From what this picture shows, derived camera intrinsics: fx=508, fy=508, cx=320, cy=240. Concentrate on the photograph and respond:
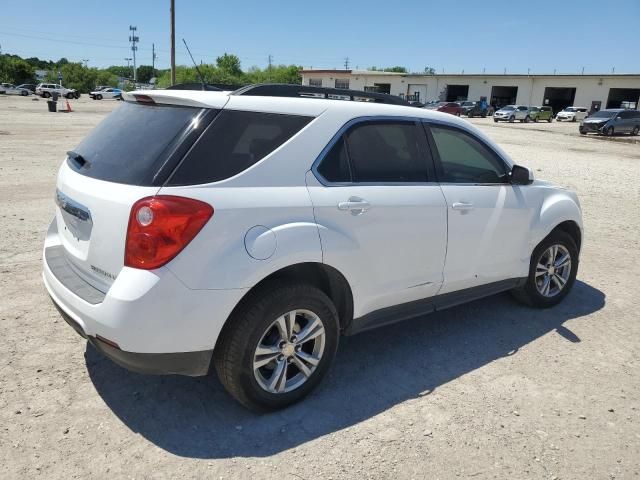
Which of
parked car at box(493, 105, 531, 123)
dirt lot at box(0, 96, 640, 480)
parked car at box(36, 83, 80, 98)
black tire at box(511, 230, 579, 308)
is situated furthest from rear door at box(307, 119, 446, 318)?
parked car at box(36, 83, 80, 98)

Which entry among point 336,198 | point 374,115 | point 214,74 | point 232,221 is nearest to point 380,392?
point 336,198

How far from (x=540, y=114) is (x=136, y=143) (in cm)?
5703

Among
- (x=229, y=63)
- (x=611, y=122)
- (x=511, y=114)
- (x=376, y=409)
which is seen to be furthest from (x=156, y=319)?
(x=229, y=63)

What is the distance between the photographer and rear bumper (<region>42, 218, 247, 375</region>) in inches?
96.7

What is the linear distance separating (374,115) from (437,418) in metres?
1.97

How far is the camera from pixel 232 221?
8.51ft

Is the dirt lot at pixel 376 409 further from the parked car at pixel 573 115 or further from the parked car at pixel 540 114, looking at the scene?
the parked car at pixel 573 115


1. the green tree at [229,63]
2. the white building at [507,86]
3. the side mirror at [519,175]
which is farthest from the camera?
the green tree at [229,63]

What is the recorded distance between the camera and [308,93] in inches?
130

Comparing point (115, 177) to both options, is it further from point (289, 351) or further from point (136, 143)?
point (289, 351)

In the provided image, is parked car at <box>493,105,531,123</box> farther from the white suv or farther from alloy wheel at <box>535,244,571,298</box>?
the white suv

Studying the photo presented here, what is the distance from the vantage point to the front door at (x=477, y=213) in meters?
3.73

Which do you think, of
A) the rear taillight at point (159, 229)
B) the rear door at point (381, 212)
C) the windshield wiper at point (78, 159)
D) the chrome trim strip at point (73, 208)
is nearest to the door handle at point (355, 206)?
the rear door at point (381, 212)

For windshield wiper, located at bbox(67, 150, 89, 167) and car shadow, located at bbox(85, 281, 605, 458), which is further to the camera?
windshield wiper, located at bbox(67, 150, 89, 167)
